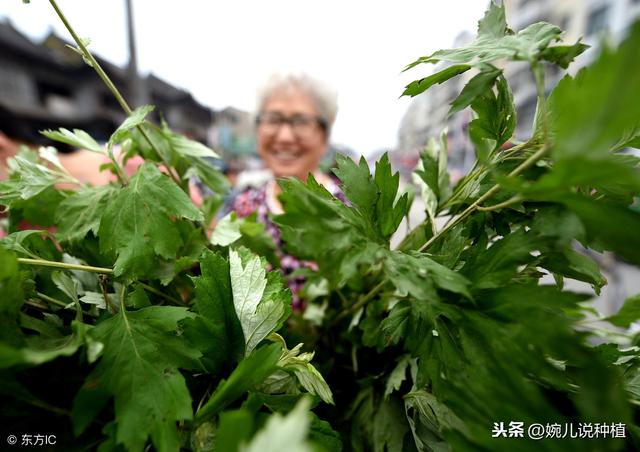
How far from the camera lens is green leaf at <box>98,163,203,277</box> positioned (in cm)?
26

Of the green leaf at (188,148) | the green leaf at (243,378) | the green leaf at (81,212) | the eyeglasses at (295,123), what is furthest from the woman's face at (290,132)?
the green leaf at (243,378)

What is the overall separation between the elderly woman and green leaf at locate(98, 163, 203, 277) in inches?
30.6

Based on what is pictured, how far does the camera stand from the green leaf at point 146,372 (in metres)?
0.20

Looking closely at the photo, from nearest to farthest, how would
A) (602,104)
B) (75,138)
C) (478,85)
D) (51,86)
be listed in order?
(602,104)
(478,85)
(75,138)
(51,86)

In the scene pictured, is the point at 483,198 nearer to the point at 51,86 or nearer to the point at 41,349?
the point at 41,349

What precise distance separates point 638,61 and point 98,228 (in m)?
0.35

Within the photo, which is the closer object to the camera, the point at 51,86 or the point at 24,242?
the point at 24,242

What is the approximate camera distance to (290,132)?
3.78ft

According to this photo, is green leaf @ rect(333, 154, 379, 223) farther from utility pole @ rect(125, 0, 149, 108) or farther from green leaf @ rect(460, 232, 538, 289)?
utility pole @ rect(125, 0, 149, 108)

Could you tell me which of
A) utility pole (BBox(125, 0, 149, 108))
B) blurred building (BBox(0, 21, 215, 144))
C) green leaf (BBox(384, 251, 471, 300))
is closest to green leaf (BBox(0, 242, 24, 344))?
green leaf (BBox(384, 251, 471, 300))

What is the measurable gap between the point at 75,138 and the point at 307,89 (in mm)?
921

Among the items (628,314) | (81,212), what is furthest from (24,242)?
(628,314)

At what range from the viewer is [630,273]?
2404 mm

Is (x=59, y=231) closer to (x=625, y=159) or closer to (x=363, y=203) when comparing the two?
(x=363, y=203)
